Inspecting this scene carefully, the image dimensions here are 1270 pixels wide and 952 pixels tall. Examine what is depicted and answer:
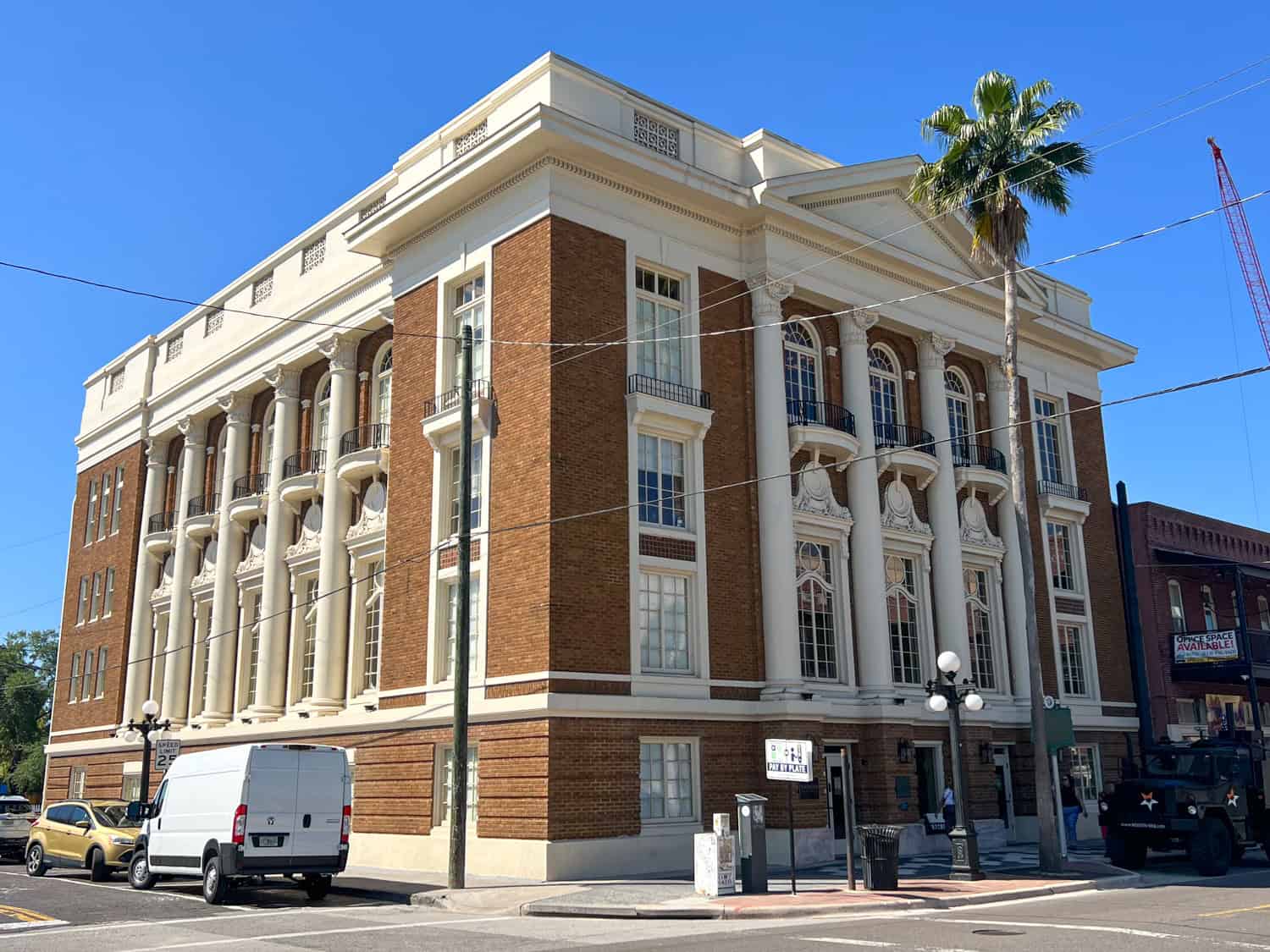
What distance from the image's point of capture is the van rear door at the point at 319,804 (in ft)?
63.2

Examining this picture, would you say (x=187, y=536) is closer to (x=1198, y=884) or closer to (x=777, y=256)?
(x=777, y=256)

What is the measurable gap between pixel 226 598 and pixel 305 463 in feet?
17.7

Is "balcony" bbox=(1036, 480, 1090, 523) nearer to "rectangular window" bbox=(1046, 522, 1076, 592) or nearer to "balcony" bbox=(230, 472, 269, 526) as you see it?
"rectangular window" bbox=(1046, 522, 1076, 592)

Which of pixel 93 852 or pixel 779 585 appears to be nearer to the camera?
pixel 93 852

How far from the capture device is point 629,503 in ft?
80.6

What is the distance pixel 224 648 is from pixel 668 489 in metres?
16.6

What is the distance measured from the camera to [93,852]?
23.6m

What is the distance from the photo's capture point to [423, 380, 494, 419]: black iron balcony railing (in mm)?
25453

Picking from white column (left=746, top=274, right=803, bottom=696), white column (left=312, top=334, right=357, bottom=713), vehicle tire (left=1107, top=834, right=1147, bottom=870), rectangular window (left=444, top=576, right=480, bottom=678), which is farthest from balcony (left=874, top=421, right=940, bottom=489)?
white column (left=312, top=334, right=357, bottom=713)

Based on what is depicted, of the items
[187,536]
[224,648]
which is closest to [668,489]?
[224,648]

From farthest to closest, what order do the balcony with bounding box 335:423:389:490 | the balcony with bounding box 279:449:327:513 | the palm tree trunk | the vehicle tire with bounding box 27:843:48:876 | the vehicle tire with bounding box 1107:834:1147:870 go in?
the balcony with bounding box 279:449:327:513, the balcony with bounding box 335:423:389:490, the vehicle tire with bounding box 27:843:48:876, the vehicle tire with bounding box 1107:834:1147:870, the palm tree trunk

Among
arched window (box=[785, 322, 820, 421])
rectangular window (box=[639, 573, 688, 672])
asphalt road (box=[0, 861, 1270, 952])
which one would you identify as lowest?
asphalt road (box=[0, 861, 1270, 952])

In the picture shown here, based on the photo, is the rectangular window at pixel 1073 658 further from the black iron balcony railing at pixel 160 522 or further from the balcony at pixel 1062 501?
the black iron balcony railing at pixel 160 522

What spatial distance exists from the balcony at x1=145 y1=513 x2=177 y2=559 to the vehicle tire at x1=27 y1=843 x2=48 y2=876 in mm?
15054
